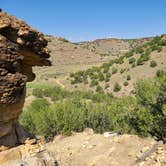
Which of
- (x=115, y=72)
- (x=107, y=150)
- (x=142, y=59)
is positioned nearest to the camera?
(x=107, y=150)

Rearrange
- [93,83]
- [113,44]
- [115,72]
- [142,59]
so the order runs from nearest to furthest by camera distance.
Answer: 1. [93,83]
2. [142,59]
3. [115,72]
4. [113,44]

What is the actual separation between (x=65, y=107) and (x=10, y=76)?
76.3ft

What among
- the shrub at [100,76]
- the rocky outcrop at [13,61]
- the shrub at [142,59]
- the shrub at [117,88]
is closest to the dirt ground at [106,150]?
the rocky outcrop at [13,61]

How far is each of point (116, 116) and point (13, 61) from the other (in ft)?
69.6

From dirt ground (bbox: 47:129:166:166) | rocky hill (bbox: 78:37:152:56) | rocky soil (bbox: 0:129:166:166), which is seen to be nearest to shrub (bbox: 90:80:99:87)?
rocky soil (bbox: 0:129:166:166)

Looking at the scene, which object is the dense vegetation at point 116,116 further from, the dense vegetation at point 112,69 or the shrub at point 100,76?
the dense vegetation at point 112,69

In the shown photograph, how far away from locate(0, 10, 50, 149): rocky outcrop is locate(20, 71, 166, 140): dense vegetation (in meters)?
14.9

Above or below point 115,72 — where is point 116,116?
below

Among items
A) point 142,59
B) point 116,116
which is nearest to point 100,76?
point 142,59

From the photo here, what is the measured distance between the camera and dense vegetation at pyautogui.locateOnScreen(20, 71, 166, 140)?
95.7 ft

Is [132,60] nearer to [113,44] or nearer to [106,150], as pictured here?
[106,150]

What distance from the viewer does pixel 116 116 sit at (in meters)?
33.4

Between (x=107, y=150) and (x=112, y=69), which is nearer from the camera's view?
(x=107, y=150)

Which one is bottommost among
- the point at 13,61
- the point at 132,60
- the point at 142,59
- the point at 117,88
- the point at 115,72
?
the point at 117,88
